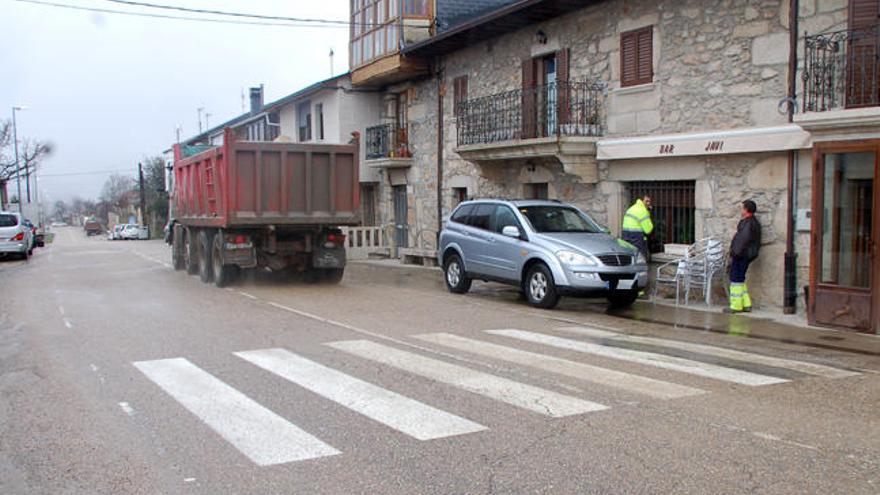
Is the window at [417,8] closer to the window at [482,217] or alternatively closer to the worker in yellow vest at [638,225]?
the window at [482,217]

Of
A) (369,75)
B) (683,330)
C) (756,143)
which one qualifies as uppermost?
(369,75)

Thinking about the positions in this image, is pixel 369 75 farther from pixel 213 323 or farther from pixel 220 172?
pixel 213 323

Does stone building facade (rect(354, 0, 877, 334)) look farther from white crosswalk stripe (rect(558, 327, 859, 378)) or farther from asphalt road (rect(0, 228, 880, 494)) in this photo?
white crosswalk stripe (rect(558, 327, 859, 378))

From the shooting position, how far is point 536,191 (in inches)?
714

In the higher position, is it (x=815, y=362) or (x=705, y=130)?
(x=705, y=130)

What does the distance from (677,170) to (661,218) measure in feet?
3.65

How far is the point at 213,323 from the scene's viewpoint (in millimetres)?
10914

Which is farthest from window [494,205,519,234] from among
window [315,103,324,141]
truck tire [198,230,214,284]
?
window [315,103,324,141]

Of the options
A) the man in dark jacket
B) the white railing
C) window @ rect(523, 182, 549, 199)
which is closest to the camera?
the man in dark jacket

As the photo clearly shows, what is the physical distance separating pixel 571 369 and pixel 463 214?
24.8 feet

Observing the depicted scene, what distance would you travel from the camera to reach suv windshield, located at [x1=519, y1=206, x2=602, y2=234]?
1339 cm

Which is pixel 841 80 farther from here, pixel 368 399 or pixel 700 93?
pixel 368 399

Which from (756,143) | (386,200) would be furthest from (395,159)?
(756,143)

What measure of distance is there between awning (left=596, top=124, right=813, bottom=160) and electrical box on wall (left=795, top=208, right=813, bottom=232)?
0.96 metres
